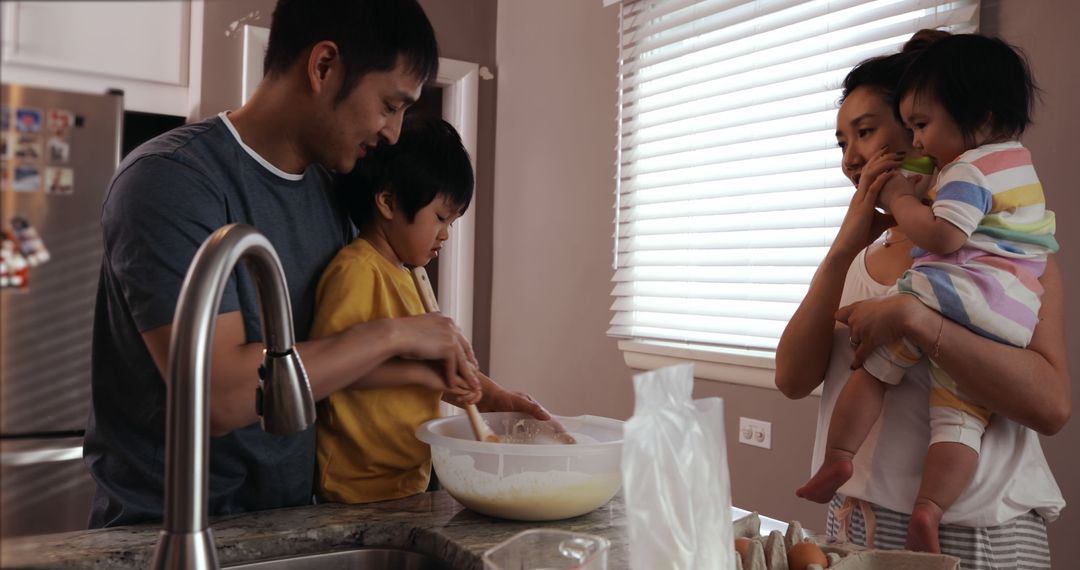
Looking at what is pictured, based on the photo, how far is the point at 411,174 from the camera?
4.32ft

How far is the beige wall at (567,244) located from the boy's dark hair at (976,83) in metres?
1.21

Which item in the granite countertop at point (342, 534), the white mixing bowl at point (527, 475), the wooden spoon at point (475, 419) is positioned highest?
the wooden spoon at point (475, 419)

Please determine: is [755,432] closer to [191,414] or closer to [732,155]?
[732,155]

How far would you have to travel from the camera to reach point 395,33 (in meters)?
1.10

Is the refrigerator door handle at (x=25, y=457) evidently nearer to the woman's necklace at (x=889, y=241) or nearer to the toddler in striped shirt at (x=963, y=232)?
the toddler in striped shirt at (x=963, y=232)

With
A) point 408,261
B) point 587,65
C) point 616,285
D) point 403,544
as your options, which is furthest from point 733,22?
point 403,544

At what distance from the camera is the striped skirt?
3.94ft

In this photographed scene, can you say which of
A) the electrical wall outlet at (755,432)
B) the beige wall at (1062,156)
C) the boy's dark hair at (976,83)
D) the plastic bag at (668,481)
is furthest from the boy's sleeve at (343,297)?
the electrical wall outlet at (755,432)

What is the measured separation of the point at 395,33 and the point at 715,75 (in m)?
1.90

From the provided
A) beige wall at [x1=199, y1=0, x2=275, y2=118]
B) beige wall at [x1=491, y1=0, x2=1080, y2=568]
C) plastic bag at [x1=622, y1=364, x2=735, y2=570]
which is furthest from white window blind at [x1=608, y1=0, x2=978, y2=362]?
plastic bag at [x1=622, y1=364, x2=735, y2=570]

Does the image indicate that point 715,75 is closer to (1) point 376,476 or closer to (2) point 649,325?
(2) point 649,325

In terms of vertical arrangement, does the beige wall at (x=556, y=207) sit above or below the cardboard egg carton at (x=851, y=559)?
above

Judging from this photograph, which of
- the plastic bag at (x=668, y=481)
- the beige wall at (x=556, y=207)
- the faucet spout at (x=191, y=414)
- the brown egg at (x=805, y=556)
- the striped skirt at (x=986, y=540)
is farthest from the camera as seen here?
the beige wall at (x=556, y=207)

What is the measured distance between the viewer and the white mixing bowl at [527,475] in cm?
99
